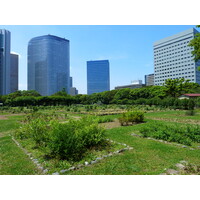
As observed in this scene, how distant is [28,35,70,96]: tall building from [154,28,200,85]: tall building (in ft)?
230

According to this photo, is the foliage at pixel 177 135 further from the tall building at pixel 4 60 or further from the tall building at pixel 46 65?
the tall building at pixel 46 65

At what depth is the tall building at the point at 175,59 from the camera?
83000 millimetres

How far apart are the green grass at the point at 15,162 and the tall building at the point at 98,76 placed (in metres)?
133

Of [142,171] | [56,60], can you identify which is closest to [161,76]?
[56,60]

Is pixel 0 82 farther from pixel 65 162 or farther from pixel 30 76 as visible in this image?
pixel 65 162

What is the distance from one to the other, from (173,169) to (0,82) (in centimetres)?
9274

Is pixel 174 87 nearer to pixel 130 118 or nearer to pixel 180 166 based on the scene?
pixel 130 118

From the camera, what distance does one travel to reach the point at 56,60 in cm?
10469

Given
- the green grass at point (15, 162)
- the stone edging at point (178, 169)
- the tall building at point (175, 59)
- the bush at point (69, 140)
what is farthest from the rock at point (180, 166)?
the tall building at point (175, 59)

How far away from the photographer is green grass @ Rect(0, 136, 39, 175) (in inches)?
121

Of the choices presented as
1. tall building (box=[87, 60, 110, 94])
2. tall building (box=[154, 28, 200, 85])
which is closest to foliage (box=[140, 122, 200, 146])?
tall building (box=[154, 28, 200, 85])

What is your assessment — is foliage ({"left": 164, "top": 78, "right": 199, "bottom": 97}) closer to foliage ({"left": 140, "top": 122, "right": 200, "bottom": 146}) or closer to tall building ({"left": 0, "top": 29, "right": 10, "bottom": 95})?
foliage ({"left": 140, "top": 122, "right": 200, "bottom": 146})

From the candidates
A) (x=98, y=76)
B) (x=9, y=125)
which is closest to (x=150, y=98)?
(x=9, y=125)

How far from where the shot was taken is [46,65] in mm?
100750
